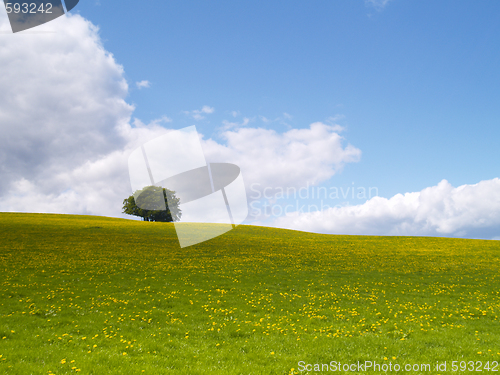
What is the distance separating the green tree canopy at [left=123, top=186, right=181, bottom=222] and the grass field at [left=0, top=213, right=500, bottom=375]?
187 feet

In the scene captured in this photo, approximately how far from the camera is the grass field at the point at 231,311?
11508 mm

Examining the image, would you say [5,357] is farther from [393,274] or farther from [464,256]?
[464,256]

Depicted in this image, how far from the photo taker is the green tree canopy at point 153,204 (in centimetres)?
9706

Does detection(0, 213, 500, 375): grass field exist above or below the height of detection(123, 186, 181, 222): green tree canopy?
below

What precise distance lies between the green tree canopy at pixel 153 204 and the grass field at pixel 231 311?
57114 mm

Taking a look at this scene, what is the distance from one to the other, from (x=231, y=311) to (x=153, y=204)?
86.3 meters

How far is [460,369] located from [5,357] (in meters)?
17.0

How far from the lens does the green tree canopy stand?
9706 cm

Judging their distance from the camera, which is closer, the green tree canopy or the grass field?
the grass field

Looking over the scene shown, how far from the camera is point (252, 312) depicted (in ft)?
59.1

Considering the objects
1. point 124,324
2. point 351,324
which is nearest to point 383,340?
point 351,324

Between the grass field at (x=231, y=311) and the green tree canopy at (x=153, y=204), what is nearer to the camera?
the grass field at (x=231, y=311)

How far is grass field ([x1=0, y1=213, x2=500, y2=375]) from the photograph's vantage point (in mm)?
11508

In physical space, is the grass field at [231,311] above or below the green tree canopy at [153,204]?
below
